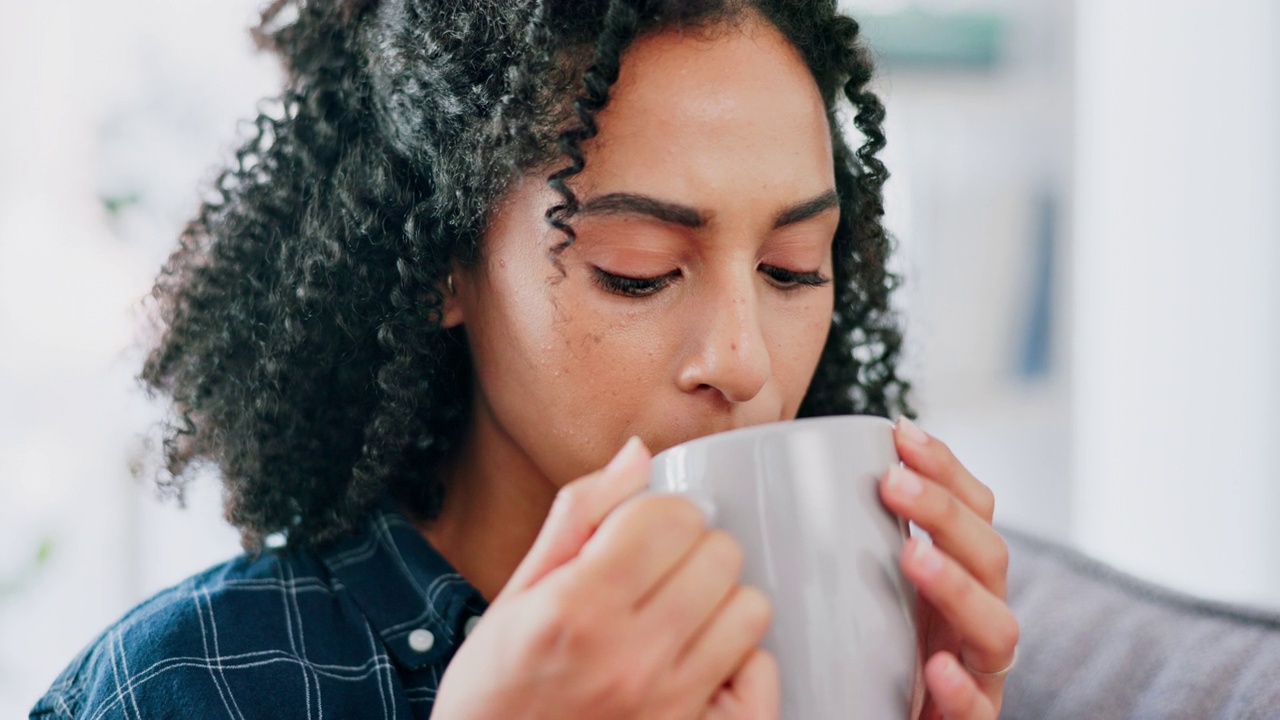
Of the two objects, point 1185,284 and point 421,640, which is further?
point 1185,284

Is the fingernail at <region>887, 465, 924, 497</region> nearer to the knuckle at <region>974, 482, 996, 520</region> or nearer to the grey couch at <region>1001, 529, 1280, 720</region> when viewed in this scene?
the knuckle at <region>974, 482, 996, 520</region>

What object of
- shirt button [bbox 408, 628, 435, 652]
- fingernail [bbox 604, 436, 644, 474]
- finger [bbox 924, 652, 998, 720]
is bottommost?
shirt button [bbox 408, 628, 435, 652]

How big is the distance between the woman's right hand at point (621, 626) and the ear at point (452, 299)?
340 mm

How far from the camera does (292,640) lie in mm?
861

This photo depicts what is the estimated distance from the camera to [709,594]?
570 mm

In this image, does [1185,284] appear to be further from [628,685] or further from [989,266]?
[628,685]

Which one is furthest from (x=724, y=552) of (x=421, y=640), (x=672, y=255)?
(x=421, y=640)

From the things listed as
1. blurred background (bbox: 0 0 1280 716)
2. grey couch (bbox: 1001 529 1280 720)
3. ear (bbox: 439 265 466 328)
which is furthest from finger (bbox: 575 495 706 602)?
blurred background (bbox: 0 0 1280 716)

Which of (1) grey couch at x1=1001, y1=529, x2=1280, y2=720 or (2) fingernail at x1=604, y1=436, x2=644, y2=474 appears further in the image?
(1) grey couch at x1=1001, y1=529, x2=1280, y2=720

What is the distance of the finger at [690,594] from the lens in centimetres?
56

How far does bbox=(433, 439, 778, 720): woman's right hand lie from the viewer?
0.55 meters

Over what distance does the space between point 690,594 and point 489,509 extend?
1.45ft

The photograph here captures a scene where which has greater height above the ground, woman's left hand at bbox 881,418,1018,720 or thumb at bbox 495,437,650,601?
thumb at bbox 495,437,650,601

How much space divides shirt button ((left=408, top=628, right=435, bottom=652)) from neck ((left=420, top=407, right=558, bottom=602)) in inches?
3.1
